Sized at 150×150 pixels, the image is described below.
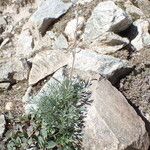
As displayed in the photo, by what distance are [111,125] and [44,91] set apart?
1.20m

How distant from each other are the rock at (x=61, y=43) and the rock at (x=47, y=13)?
595 mm

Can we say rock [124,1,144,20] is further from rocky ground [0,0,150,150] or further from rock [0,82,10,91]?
rock [0,82,10,91]

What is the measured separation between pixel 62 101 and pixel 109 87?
773 mm

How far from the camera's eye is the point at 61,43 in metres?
8.28

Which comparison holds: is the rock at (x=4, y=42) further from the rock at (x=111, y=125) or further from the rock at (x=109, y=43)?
the rock at (x=111, y=125)

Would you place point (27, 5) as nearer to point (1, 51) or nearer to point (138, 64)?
point (1, 51)

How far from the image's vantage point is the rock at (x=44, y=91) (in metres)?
6.84

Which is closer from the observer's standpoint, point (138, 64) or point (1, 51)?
point (138, 64)

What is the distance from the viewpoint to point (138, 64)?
7.66 m

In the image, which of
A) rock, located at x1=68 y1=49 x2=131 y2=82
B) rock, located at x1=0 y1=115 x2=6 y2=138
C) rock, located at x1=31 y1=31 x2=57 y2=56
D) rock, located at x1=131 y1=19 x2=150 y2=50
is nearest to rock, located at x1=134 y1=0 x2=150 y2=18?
rock, located at x1=131 y1=19 x2=150 y2=50

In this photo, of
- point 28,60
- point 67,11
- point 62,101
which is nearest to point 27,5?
point 67,11

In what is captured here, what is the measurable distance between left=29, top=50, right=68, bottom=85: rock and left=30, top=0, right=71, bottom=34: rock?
1033mm

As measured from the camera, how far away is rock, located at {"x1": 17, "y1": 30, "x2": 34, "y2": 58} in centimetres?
875

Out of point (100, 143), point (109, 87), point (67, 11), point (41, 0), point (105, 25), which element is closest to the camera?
point (100, 143)
